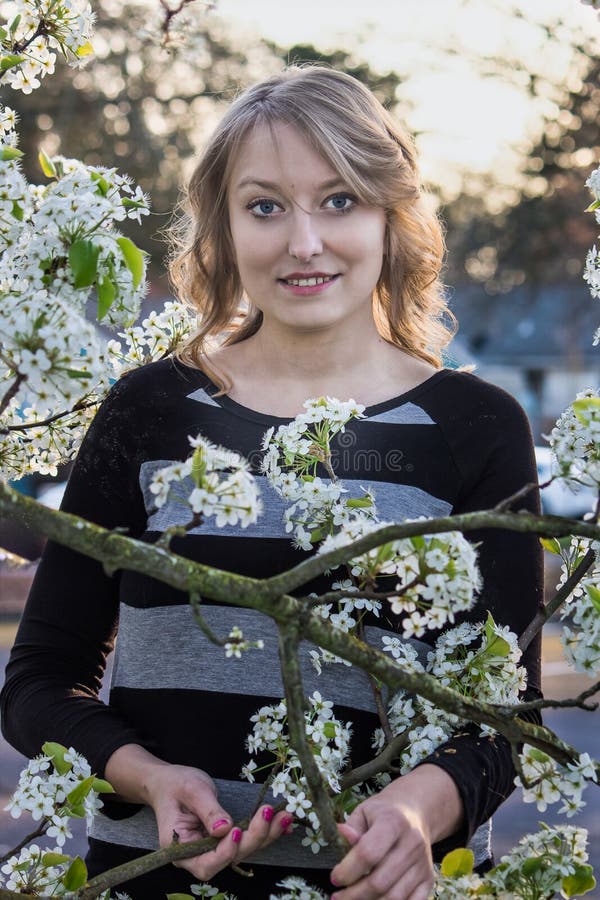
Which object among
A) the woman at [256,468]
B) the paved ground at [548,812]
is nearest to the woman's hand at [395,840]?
the woman at [256,468]

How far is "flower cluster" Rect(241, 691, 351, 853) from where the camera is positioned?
1.56 meters

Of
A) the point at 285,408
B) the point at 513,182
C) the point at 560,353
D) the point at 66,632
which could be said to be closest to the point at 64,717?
the point at 66,632

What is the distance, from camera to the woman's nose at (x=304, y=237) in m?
2.00

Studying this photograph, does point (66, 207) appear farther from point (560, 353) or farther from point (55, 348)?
point (560, 353)

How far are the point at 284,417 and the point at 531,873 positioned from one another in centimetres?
93

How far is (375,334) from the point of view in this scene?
7.54 feet

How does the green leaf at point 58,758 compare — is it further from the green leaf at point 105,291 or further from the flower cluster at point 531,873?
the green leaf at point 105,291

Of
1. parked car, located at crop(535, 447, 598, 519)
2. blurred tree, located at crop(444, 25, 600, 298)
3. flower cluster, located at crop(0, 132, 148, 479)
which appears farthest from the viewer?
blurred tree, located at crop(444, 25, 600, 298)

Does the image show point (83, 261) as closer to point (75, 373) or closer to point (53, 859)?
point (75, 373)

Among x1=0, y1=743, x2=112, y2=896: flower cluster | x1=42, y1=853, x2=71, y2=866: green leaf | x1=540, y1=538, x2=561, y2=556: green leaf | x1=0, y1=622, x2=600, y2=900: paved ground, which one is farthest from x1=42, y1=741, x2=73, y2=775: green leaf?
x1=0, y1=622, x2=600, y2=900: paved ground

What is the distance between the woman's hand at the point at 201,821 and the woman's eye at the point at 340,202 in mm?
1013

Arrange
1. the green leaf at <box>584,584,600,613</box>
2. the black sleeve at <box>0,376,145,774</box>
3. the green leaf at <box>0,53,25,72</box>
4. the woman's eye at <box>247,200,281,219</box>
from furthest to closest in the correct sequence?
the woman's eye at <box>247,200,281,219</box>
the black sleeve at <box>0,376,145,774</box>
the green leaf at <box>0,53,25,72</box>
the green leaf at <box>584,584,600,613</box>

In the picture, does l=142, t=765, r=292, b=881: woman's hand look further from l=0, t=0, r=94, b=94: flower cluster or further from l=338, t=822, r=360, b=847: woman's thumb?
l=0, t=0, r=94, b=94: flower cluster

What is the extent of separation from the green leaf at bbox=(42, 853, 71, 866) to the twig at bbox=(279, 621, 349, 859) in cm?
43
